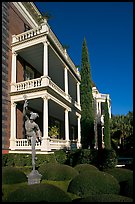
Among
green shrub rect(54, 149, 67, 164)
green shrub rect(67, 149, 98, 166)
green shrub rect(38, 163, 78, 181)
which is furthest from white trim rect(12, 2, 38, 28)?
green shrub rect(38, 163, 78, 181)

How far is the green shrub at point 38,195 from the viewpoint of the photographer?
5.09 meters

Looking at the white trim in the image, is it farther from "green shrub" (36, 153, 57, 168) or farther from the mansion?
"green shrub" (36, 153, 57, 168)

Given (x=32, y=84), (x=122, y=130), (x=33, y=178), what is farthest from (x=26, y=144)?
(x=122, y=130)

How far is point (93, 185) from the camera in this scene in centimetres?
725

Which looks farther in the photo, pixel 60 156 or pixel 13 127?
pixel 13 127

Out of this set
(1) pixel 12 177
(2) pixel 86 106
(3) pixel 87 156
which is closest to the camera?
(1) pixel 12 177

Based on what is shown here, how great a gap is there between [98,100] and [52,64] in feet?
74.1

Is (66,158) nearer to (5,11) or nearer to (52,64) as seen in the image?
(52,64)

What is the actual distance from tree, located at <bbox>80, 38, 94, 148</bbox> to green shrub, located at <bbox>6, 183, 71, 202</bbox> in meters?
14.3

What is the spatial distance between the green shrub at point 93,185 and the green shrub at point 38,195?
192 centimetres

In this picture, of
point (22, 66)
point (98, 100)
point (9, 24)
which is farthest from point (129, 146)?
point (9, 24)

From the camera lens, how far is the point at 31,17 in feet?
67.3

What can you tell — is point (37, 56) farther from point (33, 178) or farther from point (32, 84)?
point (33, 178)

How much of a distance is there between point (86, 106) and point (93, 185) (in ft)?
45.4
